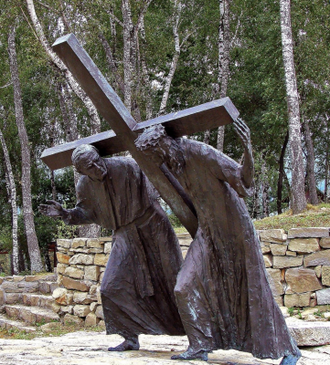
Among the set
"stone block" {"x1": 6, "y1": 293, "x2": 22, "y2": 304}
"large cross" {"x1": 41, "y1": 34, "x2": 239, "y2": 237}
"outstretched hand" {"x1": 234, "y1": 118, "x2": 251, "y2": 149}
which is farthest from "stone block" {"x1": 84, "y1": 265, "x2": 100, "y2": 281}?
"outstretched hand" {"x1": 234, "y1": 118, "x2": 251, "y2": 149}

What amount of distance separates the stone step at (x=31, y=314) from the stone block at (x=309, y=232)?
564 centimetres

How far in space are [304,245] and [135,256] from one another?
433cm

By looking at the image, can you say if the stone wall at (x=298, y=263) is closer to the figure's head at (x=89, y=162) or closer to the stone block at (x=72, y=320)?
the stone block at (x=72, y=320)

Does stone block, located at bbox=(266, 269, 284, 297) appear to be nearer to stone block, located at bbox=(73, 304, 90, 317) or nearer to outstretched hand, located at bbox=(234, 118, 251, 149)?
stone block, located at bbox=(73, 304, 90, 317)

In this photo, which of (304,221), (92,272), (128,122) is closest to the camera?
(128,122)

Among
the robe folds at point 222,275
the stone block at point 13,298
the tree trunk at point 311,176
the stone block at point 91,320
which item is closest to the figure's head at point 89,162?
the robe folds at point 222,275

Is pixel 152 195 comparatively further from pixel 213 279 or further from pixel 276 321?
pixel 276 321

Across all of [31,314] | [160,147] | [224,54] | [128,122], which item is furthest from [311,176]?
[160,147]

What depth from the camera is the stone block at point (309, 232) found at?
7.79m

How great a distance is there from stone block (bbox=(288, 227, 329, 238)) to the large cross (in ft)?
13.9

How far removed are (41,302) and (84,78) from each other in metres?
10.2

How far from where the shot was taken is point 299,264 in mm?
7961

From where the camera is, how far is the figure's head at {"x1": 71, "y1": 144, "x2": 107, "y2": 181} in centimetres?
404

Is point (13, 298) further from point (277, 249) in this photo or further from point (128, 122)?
point (128, 122)
